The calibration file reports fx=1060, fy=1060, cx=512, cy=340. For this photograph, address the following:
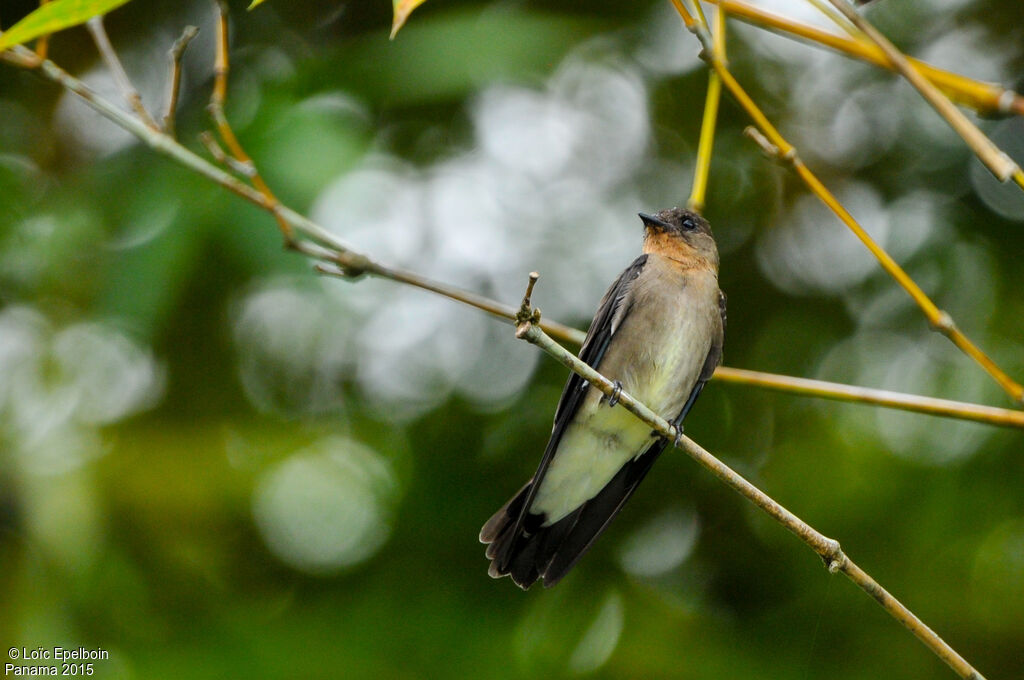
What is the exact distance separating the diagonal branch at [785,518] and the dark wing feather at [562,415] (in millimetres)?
1095

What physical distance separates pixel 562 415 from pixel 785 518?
69.1 inches

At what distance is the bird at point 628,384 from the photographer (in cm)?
436

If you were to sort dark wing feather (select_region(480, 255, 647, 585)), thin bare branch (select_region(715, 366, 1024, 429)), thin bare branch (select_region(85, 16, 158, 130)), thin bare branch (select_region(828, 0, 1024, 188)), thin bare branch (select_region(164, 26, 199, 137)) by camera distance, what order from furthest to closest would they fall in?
dark wing feather (select_region(480, 255, 647, 585)) → thin bare branch (select_region(164, 26, 199, 137)) → thin bare branch (select_region(85, 16, 158, 130)) → thin bare branch (select_region(715, 366, 1024, 429)) → thin bare branch (select_region(828, 0, 1024, 188))

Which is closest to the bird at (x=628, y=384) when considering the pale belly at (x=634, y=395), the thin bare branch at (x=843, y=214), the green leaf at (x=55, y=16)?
the pale belly at (x=634, y=395)

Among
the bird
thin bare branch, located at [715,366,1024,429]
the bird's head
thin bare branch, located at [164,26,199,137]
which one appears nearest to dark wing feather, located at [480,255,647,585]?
the bird

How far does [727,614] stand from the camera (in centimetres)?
526

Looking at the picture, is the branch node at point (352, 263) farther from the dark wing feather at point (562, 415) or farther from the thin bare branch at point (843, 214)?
the dark wing feather at point (562, 415)

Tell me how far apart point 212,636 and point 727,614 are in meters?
2.47

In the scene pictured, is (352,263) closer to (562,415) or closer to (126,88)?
(126,88)

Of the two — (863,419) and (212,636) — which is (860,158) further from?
(212,636)

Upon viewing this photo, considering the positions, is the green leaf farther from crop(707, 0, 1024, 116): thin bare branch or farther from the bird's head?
the bird's head

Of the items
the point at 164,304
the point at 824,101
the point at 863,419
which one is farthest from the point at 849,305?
the point at 164,304

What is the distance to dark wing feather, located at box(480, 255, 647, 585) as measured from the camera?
3.95 m

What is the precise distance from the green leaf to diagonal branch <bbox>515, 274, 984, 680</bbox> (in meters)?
0.96
